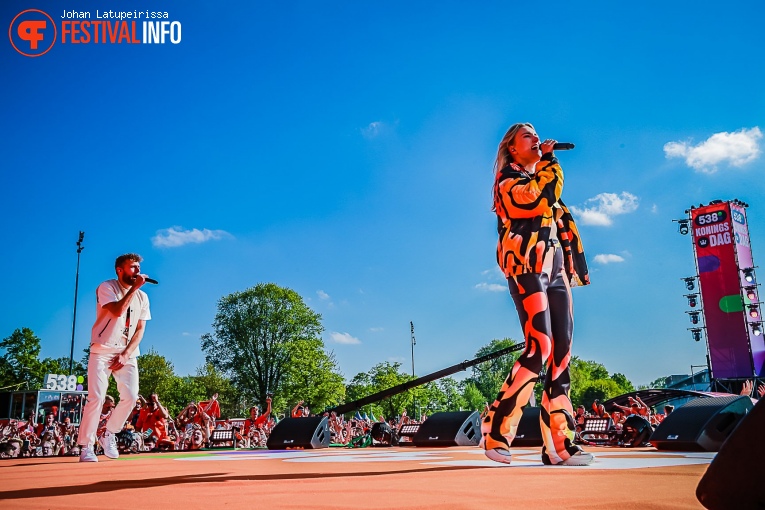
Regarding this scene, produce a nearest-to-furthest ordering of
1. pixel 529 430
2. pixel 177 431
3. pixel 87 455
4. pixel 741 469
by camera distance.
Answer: pixel 741 469
pixel 87 455
pixel 529 430
pixel 177 431

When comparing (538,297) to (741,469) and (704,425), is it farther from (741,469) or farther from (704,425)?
(741,469)

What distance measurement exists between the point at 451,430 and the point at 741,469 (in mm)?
7778

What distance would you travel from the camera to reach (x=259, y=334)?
43.1 m

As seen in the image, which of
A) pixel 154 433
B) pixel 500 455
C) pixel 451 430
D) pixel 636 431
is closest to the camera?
pixel 500 455

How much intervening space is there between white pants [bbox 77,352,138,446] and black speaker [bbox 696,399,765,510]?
528 centimetres

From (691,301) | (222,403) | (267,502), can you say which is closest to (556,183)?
(267,502)

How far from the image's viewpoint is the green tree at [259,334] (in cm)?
4216

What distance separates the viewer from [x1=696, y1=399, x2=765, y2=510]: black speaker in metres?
1.22

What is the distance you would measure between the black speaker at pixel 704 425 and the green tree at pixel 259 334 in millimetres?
38052

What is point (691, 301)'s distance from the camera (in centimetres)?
4300

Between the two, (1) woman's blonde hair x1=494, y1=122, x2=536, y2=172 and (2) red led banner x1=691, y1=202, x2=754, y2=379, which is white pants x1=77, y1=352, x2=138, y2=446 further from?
(2) red led banner x1=691, y1=202, x2=754, y2=379

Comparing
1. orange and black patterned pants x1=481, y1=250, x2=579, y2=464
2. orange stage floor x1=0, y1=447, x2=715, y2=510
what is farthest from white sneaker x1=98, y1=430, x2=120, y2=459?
orange and black patterned pants x1=481, y1=250, x2=579, y2=464

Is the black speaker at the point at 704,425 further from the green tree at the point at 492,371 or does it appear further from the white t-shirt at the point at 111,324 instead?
the green tree at the point at 492,371

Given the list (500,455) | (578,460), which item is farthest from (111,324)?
(578,460)
